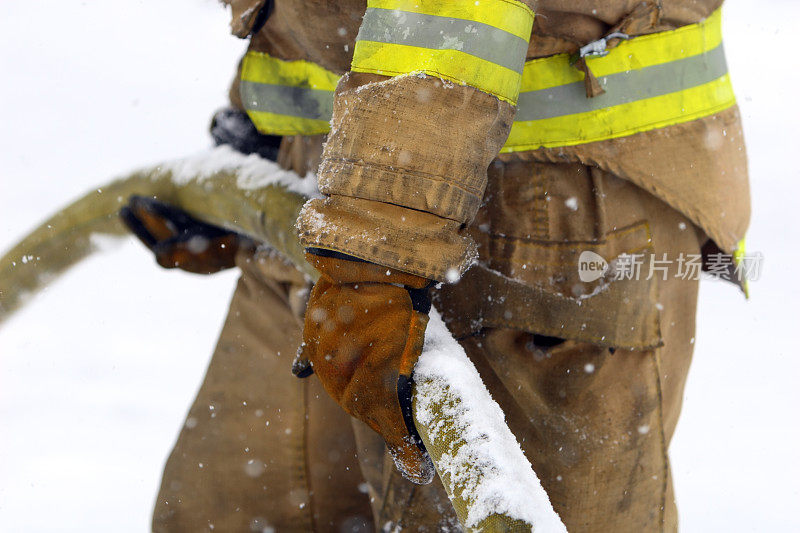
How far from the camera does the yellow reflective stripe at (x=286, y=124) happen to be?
1613 millimetres

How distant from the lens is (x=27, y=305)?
234cm

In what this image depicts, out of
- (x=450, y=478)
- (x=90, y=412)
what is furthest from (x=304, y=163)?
(x=90, y=412)

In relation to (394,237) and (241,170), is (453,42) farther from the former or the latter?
(241,170)

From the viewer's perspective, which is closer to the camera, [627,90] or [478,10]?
[478,10]

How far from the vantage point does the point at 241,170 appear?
70.6 inches

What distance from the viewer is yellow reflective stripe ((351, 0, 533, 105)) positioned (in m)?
0.99

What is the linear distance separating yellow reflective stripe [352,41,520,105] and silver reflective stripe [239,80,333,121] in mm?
510

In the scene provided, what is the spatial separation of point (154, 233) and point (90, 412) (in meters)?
1.62

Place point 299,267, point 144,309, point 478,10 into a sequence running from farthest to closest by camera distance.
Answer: point 144,309 < point 299,267 < point 478,10

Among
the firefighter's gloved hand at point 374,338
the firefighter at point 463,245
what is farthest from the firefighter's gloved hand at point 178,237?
the firefighter's gloved hand at point 374,338

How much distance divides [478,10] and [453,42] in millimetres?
51

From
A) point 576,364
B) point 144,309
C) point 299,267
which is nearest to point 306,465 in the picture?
point 299,267

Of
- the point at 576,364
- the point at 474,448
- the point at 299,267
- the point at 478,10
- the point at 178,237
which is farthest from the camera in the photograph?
the point at 178,237

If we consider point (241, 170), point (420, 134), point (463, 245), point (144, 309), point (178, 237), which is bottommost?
point (463, 245)
